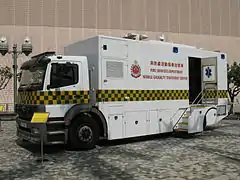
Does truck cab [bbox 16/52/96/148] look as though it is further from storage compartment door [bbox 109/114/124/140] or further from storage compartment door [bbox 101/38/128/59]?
storage compartment door [bbox 109/114/124/140]

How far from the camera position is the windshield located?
7768 millimetres

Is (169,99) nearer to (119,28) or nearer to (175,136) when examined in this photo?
(175,136)

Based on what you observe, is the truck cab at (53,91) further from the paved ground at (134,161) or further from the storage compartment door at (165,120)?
the storage compartment door at (165,120)

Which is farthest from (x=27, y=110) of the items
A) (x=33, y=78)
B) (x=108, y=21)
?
(x=108, y=21)

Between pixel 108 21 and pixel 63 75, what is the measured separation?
22729 mm

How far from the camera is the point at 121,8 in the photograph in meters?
29.9

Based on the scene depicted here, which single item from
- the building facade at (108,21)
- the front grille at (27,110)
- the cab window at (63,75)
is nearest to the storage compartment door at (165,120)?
the cab window at (63,75)

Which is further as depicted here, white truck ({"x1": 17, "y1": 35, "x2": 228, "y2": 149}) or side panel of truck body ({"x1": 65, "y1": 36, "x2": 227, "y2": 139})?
side panel of truck body ({"x1": 65, "y1": 36, "x2": 227, "y2": 139})

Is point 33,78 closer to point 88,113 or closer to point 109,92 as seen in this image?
point 88,113

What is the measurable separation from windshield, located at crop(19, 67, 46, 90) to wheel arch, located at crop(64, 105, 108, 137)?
1.02 metres

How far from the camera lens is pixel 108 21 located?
97.3 feet

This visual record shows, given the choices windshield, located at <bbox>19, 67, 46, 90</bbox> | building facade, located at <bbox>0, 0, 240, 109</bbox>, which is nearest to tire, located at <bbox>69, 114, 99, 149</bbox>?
windshield, located at <bbox>19, 67, 46, 90</bbox>

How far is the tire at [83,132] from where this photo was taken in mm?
7954

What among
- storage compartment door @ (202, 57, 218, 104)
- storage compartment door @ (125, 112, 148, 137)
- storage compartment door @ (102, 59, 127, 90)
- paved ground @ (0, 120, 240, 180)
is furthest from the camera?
storage compartment door @ (202, 57, 218, 104)
